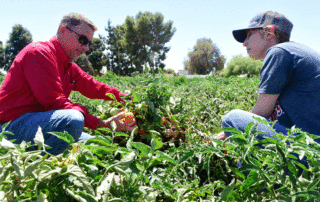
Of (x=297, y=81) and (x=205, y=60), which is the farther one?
(x=205, y=60)

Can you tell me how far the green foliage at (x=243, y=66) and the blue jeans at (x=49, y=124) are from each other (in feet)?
A: 123

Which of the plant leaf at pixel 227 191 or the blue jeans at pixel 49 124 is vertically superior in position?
the plant leaf at pixel 227 191

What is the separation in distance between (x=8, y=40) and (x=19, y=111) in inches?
2329

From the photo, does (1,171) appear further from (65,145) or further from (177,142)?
(177,142)

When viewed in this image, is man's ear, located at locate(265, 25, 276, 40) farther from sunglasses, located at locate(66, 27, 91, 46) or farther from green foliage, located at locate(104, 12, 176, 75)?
green foliage, located at locate(104, 12, 176, 75)

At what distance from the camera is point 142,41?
4384 centimetres

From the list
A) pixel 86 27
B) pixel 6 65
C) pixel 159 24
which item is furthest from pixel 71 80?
pixel 6 65

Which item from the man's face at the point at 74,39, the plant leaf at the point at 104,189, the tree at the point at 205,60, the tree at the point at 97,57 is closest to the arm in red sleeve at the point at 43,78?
the man's face at the point at 74,39

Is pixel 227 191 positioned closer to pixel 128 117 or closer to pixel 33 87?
pixel 128 117

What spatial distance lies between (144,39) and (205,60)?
18.4m

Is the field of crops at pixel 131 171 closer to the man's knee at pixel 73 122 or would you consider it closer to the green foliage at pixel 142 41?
the man's knee at pixel 73 122

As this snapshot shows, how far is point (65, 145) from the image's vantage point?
2086 millimetres

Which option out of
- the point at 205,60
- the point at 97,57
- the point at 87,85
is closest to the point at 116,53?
the point at 97,57

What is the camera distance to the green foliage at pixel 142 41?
143ft
